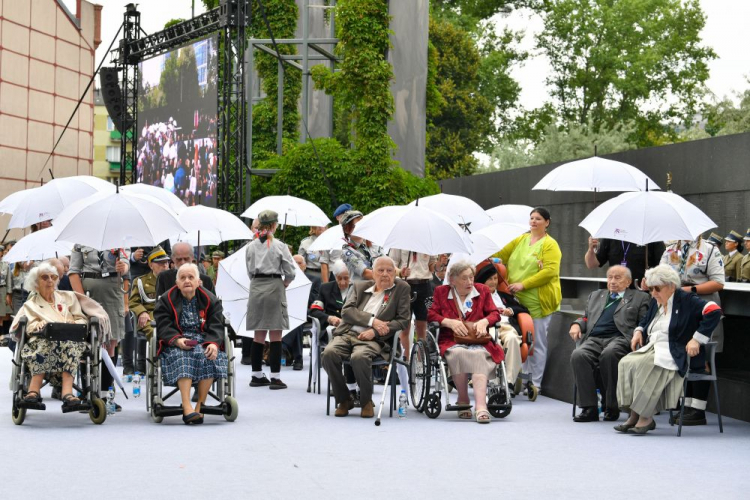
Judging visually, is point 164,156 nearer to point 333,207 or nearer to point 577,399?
point 333,207

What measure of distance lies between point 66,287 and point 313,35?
23.8m

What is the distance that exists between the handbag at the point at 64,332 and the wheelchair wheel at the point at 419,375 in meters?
2.65

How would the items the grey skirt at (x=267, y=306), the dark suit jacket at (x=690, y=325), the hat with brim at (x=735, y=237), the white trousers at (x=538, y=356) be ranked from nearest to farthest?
1. the dark suit jacket at (x=690, y=325)
2. the white trousers at (x=538, y=356)
3. the grey skirt at (x=267, y=306)
4. the hat with brim at (x=735, y=237)

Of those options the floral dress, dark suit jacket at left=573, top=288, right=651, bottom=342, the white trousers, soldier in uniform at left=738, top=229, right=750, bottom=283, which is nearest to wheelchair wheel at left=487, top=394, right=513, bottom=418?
dark suit jacket at left=573, top=288, right=651, bottom=342

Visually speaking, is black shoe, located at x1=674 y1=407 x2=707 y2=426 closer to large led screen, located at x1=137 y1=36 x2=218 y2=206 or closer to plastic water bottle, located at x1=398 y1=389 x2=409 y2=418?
plastic water bottle, located at x1=398 y1=389 x2=409 y2=418

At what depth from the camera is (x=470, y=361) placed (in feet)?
32.8

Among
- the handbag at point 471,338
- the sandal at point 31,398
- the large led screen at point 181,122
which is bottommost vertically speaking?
the sandal at point 31,398

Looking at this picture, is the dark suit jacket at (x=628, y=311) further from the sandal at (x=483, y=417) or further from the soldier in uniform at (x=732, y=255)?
the soldier in uniform at (x=732, y=255)

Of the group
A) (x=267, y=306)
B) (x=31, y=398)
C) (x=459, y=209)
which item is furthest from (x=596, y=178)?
(x=31, y=398)

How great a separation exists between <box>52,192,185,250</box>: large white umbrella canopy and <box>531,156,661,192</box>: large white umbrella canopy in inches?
154

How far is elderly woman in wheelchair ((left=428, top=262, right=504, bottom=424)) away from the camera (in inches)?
393

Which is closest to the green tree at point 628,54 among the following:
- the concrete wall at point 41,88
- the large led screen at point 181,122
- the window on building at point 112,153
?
the concrete wall at point 41,88

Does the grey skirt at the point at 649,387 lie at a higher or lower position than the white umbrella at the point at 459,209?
lower

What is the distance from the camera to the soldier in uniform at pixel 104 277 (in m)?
10.7
